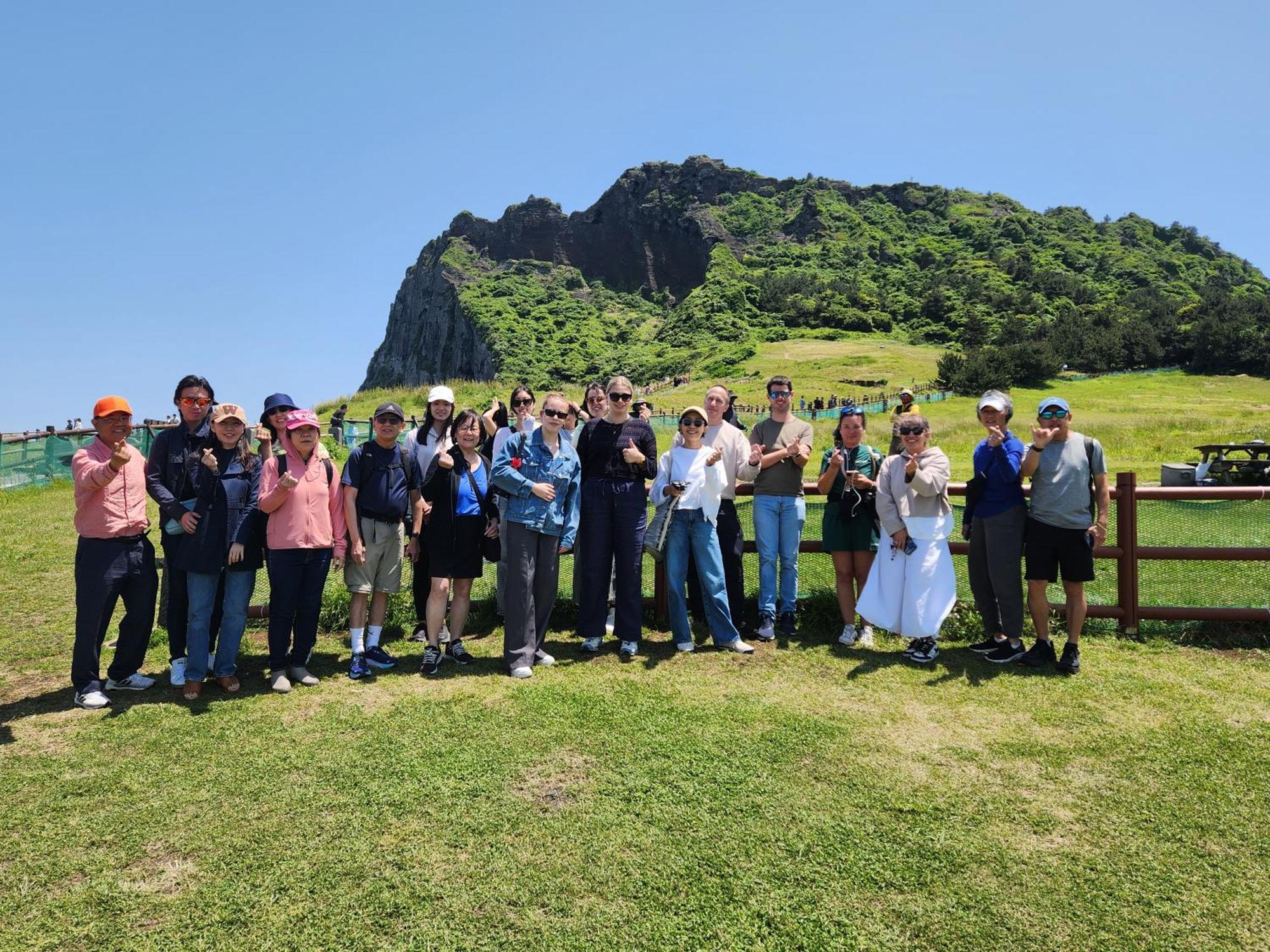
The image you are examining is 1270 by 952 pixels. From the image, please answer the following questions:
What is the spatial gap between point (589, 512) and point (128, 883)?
374cm

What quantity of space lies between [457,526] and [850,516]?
3367 mm

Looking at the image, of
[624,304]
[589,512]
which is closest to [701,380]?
[589,512]

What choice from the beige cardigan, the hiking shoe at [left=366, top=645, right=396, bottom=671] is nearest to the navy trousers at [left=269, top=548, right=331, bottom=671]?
the hiking shoe at [left=366, top=645, right=396, bottom=671]

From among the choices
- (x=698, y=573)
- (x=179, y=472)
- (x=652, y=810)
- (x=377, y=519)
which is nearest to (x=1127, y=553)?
(x=698, y=573)

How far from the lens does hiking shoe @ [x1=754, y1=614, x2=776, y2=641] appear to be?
20.8ft

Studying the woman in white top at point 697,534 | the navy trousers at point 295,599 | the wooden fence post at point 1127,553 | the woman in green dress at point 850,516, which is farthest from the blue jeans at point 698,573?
the wooden fence post at point 1127,553

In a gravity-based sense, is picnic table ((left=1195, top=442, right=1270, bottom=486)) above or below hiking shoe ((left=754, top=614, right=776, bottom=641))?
above

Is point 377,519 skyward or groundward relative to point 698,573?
skyward

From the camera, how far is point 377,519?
222 inches

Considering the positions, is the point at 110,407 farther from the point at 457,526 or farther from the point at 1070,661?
the point at 1070,661

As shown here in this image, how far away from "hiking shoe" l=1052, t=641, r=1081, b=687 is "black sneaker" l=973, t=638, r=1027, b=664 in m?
0.29

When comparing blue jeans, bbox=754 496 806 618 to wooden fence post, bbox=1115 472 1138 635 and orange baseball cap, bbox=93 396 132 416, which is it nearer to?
wooden fence post, bbox=1115 472 1138 635

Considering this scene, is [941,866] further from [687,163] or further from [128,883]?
[687,163]

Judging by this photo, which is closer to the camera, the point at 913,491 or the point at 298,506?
the point at 298,506
